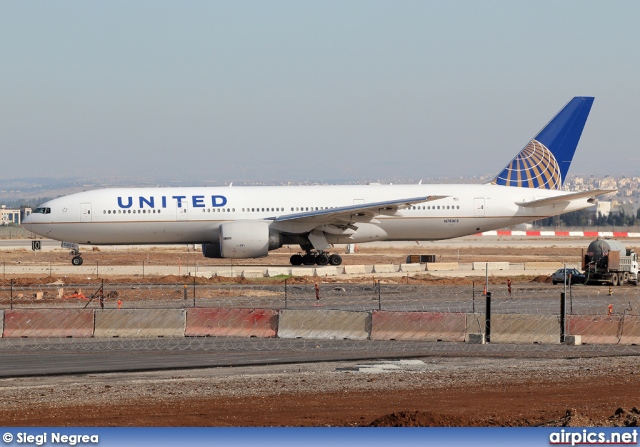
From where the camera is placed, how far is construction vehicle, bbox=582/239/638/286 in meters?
41.2

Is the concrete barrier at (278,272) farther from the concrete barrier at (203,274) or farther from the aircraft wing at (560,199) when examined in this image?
the aircraft wing at (560,199)

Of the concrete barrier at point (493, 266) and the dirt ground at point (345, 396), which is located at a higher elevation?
the concrete barrier at point (493, 266)

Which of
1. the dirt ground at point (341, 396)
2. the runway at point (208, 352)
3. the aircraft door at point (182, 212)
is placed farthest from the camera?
the aircraft door at point (182, 212)

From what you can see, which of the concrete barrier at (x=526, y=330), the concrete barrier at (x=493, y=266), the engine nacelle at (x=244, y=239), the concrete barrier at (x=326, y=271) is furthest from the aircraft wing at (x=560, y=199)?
the concrete barrier at (x=526, y=330)

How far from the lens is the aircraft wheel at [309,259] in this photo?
48781 mm

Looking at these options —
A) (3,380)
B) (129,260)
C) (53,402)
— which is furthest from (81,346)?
(129,260)

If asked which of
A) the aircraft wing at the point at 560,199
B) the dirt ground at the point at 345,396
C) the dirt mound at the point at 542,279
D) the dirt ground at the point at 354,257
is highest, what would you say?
the aircraft wing at the point at 560,199

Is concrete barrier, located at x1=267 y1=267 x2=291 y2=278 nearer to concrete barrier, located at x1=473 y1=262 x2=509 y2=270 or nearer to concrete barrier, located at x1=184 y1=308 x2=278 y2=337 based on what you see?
concrete barrier, located at x1=473 y1=262 x2=509 y2=270

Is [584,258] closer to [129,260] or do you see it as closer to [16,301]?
[16,301]

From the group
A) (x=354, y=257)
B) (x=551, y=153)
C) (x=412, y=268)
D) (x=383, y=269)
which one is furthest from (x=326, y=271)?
(x=354, y=257)

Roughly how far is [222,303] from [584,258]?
17.0m

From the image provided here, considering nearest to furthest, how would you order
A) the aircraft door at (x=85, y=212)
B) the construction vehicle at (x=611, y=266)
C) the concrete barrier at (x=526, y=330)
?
1. the concrete barrier at (x=526, y=330)
2. the construction vehicle at (x=611, y=266)
3. the aircraft door at (x=85, y=212)

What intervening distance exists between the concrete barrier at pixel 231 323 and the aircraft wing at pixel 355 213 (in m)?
20.1

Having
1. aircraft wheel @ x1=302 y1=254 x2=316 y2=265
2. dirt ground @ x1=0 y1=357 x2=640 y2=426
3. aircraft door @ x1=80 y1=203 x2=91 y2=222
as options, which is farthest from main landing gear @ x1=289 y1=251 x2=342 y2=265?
dirt ground @ x1=0 y1=357 x2=640 y2=426
